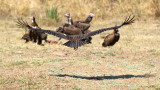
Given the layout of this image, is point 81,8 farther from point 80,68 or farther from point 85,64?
point 80,68

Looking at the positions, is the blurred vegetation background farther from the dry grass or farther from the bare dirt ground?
the bare dirt ground

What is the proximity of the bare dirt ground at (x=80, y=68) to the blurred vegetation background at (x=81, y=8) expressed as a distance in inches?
268

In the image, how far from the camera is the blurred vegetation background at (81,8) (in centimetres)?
1992

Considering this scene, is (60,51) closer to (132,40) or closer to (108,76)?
(108,76)

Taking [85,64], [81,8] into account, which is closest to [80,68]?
[85,64]

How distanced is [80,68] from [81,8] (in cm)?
1264

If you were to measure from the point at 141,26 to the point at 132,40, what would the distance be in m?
4.00

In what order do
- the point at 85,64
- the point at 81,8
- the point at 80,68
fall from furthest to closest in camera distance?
the point at 81,8, the point at 85,64, the point at 80,68

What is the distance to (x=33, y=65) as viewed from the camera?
28.6 feet

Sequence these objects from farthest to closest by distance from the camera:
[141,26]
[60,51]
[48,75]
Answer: [141,26] → [60,51] → [48,75]

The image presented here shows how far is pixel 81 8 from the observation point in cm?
2083

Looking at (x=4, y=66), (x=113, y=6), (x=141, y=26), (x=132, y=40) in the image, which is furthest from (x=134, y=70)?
(x=113, y=6)

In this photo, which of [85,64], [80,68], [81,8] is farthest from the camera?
[81,8]

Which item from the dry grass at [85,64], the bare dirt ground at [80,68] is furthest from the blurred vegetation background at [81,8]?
the bare dirt ground at [80,68]
